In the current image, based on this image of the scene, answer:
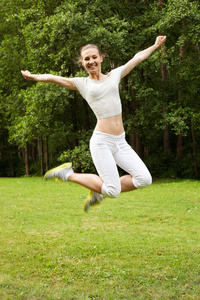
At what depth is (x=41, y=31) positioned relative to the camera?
1855cm

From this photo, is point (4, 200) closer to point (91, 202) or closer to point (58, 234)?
point (58, 234)

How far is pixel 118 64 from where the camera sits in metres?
19.1

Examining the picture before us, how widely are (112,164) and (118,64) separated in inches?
586

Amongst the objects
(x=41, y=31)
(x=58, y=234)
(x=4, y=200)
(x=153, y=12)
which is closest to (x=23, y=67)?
(x=41, y=31)

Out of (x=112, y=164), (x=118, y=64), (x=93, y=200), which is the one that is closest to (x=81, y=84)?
(x=112, y=164)

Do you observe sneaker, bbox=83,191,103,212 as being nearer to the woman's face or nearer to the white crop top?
the white crop top

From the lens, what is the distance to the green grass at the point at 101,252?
5.79 m

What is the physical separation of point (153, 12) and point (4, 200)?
12.1m

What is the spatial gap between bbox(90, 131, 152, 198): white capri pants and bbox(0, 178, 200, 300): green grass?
1867 millimetres

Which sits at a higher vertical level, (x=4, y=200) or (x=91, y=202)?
(x=91, y=202)

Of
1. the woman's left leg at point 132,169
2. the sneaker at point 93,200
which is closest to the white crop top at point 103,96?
the woman's left leg at point 132,169

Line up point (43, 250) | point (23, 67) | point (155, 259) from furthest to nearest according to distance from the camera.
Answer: point (23, 67) < point (43, 250) < point (155, 259)

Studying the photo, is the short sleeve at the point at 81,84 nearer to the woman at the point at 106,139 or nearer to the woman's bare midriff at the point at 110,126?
the woman at the point at 106,139

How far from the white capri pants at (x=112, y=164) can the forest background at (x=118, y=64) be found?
11.3 metres
